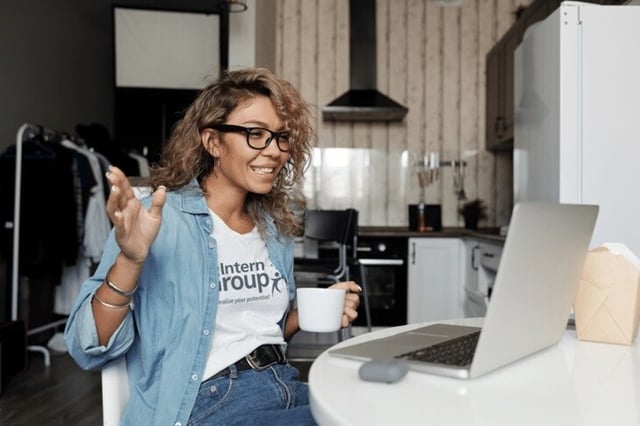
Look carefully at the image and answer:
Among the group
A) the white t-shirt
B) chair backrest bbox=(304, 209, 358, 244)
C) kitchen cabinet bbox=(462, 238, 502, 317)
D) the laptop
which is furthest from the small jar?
the laptop

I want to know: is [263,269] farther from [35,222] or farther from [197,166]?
[35,222]

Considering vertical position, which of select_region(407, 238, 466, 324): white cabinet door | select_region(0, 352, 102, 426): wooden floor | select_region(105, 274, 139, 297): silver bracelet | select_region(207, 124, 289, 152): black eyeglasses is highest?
select_region(207, 124, 289, 152): black eyeglasses

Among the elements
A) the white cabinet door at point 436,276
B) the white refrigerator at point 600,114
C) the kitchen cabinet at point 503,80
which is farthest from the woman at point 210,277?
the white cabinet door at point 436,276

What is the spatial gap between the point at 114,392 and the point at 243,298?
28cm

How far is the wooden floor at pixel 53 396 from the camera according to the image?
275 centimetres

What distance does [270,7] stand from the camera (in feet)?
14.7

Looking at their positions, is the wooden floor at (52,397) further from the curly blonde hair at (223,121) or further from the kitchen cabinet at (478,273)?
the kitchen cabinet at (478,273)

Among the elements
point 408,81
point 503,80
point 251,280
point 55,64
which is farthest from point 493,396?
point 55,64

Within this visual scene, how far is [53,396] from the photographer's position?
309 cm

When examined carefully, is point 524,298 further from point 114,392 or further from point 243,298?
point 114,392

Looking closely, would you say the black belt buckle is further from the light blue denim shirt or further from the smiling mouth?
→ the smiling mouth

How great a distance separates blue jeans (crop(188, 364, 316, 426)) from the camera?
1008 mm

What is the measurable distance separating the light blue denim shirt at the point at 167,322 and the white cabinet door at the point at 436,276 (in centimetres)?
318

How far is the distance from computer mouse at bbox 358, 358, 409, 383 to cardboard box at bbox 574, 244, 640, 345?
1.47 feet
